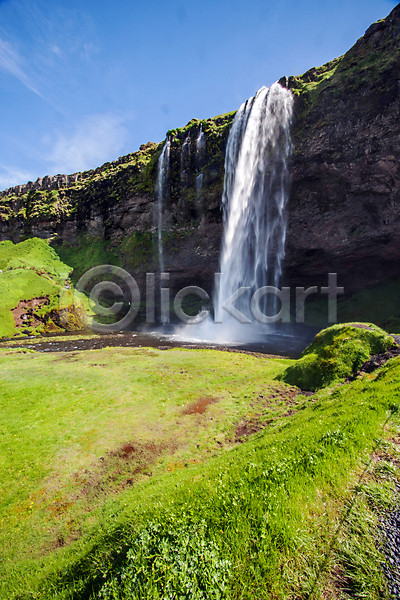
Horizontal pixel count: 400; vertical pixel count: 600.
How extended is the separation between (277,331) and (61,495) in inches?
1692

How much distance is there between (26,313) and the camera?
52.2 meters

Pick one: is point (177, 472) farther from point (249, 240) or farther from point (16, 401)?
point (249, 240)

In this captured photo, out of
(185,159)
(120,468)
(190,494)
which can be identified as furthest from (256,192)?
(190,494)

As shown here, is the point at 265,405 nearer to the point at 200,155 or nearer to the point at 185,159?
the point at 200,155

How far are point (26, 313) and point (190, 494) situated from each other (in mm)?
57771

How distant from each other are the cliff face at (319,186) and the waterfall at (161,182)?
4.36ft

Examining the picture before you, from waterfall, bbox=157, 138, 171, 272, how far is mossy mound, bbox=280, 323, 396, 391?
48.5 m

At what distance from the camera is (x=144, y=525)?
487 cm

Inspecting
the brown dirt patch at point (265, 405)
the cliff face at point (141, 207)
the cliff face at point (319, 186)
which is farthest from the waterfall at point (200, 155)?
the brown dirt patch at point (265, 405)

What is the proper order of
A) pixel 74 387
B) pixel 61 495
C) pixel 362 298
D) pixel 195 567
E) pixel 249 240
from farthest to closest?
pixel 249 240 → pixel 362 298 → pixel 74 387 → pixel 61 495 → pixel 195 567

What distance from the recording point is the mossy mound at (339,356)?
16297mm

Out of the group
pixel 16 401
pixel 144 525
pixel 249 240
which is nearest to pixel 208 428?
pixel 144 525

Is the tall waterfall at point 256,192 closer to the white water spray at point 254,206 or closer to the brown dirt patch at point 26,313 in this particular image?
the white water spray at point 254,206

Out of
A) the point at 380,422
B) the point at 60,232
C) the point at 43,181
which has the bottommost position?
the point at 380,422
